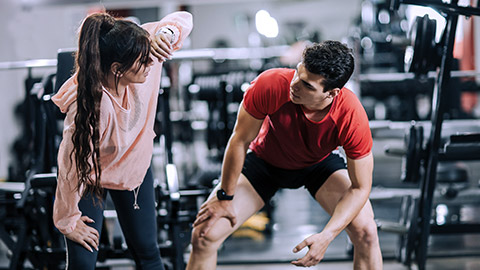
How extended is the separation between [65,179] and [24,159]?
3768 millimetres

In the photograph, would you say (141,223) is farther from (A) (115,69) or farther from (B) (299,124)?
(B) (299,124)

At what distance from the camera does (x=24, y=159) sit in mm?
5176

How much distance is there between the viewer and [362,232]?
2.15m

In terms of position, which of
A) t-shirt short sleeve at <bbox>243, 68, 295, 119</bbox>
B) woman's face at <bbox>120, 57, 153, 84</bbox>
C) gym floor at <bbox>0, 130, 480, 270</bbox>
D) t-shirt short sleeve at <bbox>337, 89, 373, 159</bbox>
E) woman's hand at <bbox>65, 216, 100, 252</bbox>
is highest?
woman's face at <bbox>120, 57, 153, 84</bbox>

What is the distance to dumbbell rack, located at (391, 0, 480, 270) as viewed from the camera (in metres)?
2.66

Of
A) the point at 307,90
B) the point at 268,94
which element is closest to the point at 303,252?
the point at 268,94

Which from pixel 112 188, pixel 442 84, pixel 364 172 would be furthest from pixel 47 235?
pixel 442 84

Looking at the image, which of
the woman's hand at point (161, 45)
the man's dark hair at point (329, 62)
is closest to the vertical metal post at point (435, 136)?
the man's dark hair at point (329, 62)

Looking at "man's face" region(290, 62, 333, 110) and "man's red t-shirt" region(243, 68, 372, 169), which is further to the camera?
"man's red t-shirt" region(243, 68, 372, 169)

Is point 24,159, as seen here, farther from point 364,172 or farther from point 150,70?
point 364,172

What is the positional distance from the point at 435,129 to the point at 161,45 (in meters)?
1.74

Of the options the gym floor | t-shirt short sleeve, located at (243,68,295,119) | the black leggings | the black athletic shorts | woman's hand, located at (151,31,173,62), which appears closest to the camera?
woman's hand, located at (151,31,173,62)

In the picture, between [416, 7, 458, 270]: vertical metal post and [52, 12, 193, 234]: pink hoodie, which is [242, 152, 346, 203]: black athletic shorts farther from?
[416, 7, 458, 270]: vertical metal post

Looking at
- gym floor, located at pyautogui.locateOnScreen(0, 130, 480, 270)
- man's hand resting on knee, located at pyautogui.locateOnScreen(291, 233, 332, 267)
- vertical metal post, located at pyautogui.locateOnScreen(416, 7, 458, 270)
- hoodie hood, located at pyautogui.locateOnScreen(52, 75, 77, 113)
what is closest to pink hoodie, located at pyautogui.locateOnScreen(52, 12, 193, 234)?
hoodie hood, located at pyautogui.locateOnScreen(52, 75, 77, 113)
